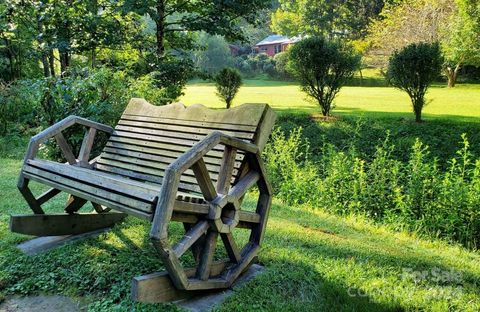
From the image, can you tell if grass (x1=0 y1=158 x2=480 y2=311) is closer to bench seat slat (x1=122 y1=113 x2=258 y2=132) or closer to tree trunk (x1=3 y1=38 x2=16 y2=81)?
bench seat slat (x1=122 y1=113 x2=258 y2=132)

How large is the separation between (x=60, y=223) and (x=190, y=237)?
73.8 inches

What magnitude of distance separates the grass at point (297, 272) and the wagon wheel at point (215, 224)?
7.6 inches

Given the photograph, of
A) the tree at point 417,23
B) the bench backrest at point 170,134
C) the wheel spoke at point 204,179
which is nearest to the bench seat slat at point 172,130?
the bench backrest at point 170,134

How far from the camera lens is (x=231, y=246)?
2924 mm

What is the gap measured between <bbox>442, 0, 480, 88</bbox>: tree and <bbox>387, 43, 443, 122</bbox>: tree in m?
12.0

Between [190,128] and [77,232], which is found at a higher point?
[190,128]

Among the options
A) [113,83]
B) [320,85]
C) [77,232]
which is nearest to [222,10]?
[320,85]

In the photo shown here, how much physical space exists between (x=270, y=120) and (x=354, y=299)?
1394mm

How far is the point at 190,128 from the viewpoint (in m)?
3.64

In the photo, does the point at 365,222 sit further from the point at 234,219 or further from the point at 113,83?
the point at 113,83

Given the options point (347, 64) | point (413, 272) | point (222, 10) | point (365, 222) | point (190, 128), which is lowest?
point (365, 222)

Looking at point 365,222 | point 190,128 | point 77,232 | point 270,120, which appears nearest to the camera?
point 270,120

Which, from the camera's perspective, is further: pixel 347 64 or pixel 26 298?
pixel 347 64

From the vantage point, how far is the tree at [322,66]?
40.2ft
